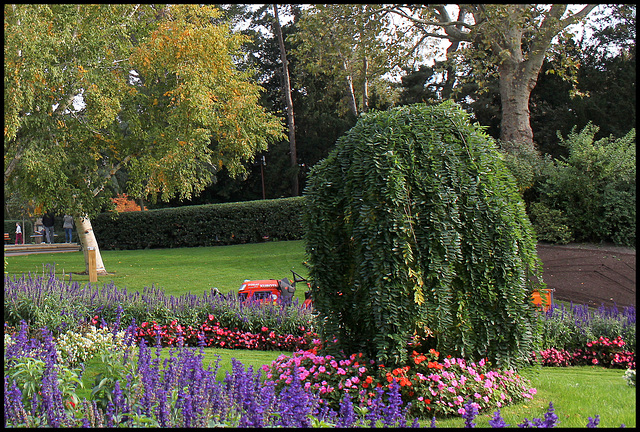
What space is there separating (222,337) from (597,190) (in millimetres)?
9308

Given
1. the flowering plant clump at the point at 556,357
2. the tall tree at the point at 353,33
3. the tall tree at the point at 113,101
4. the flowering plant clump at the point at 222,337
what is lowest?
the flowering plant clump at the point at 556,357

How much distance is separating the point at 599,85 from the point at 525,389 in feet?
66.1

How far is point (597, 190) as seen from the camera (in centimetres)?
1159

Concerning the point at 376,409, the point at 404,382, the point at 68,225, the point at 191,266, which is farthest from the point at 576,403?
the point at 68,225

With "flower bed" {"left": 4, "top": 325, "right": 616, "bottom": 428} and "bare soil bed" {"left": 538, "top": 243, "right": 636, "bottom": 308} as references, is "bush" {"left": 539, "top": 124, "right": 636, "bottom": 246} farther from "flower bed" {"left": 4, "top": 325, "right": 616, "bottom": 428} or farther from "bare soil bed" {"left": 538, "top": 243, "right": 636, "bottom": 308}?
"flower bed" {"left": 4, "top": 325, "right": 616, "bottom": 428}

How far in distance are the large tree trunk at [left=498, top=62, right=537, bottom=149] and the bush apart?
164cm

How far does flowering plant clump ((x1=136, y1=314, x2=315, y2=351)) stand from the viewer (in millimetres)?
6316

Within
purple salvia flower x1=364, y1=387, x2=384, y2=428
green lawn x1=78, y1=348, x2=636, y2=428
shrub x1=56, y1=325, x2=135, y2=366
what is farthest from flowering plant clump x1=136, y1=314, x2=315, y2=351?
purple salvia flower x1=364, y1=387, x2=384, y2=428

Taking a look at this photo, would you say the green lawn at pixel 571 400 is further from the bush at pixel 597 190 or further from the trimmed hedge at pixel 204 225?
the trimmed hedge at pixel 204 225

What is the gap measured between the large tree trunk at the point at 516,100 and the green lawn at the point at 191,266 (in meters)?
6.61

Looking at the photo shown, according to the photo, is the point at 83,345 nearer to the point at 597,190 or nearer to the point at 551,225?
the point at 551,225

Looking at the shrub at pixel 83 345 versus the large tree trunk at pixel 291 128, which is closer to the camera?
the shrub at pixel 83 345

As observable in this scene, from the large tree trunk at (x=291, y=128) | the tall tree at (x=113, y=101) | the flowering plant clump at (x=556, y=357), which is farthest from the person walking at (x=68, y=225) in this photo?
the flowering plant clump at (x=556, y=357)

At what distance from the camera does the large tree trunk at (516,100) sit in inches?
530
